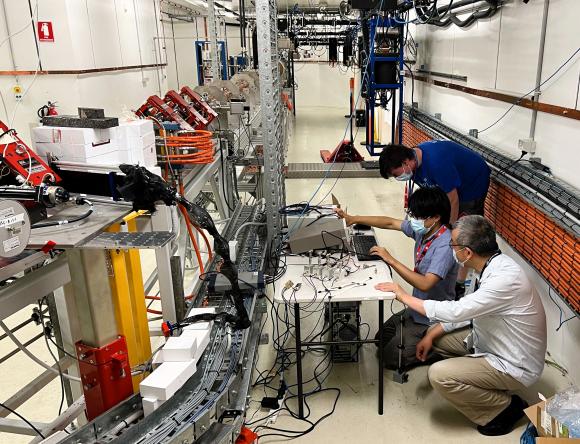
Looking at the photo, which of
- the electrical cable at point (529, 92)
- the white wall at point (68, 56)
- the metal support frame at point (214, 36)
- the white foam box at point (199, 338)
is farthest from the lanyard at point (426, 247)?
the white wall at point (68, 56)

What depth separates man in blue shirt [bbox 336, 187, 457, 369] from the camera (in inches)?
95.1

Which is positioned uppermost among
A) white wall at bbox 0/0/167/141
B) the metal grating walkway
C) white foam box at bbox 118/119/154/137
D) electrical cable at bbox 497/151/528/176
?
white wall at bbox 0/0/167/141

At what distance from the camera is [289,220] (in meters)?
2.90

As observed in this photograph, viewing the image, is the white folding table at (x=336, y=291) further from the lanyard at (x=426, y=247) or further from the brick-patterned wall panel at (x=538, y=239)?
the brick-patterned wall panel at (x=538, y=239)

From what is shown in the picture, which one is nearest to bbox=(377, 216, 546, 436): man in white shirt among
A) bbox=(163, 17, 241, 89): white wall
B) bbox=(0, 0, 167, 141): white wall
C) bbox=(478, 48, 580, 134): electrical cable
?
bbox=(478, 48, 580, 134): electrical cable

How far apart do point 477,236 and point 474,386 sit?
2.30 ft

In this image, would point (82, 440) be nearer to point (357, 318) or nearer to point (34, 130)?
point (34, 130)

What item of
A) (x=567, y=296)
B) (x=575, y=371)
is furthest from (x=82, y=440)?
(x=575, y=371)

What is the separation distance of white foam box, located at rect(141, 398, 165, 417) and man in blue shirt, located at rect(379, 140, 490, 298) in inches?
79.9

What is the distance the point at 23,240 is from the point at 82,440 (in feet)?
1.81

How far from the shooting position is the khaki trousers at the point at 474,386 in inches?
86.0

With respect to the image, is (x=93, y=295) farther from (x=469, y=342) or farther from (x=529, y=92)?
(x=529, y=92)

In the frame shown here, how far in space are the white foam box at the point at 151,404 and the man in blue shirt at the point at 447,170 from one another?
2.03 m

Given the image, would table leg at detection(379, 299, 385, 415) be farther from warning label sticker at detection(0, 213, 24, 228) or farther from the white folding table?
warning label sticker at detection(0, 213, 24, 228)
